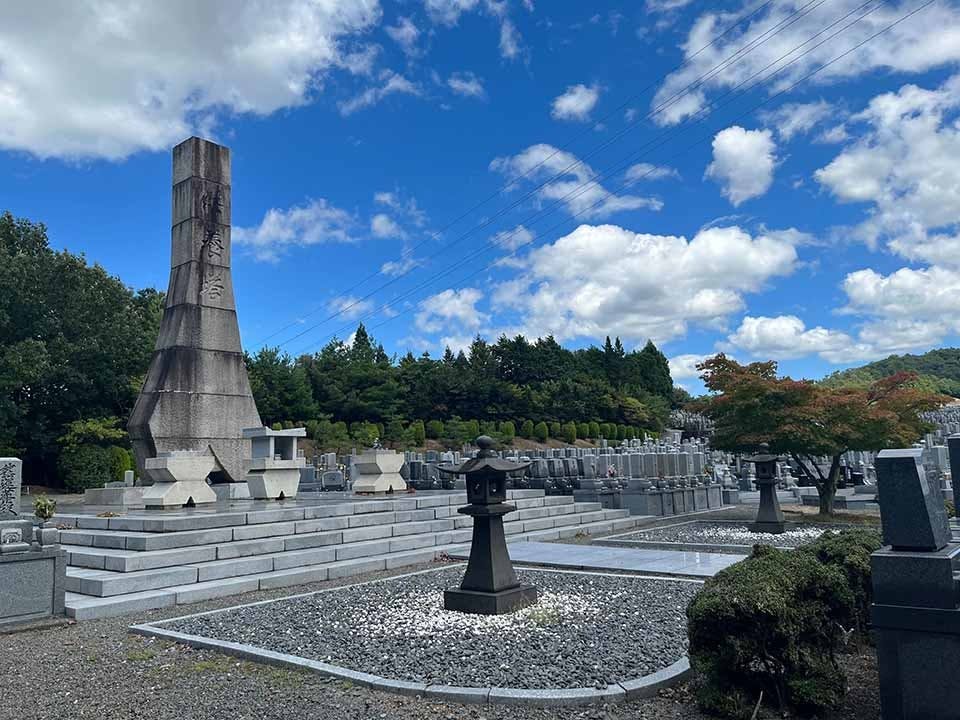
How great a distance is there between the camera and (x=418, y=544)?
37.6 feet

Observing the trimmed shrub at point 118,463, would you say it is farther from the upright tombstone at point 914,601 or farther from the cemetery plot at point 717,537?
the upright tombstone at point 914,601

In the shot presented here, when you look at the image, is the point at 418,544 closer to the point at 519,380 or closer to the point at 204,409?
the point at 204,409

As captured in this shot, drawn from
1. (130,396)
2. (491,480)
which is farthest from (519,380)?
(491,480)

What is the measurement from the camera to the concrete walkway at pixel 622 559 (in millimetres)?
9195

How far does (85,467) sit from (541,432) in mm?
29628

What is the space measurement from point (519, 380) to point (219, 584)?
4972cm

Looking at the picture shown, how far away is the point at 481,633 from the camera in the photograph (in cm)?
598

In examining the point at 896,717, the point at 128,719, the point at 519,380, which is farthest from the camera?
the point at 519,380

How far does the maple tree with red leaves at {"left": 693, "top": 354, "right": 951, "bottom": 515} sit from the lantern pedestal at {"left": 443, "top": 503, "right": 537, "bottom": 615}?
9.33 meters

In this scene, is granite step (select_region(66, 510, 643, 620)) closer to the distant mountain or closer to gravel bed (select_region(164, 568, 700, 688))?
gravel bed (select_region(164, 568, 700, 688))

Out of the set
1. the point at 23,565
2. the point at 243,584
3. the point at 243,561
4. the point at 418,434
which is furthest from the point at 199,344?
the point at 418,434

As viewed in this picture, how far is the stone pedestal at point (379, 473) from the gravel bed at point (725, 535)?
19.9ft

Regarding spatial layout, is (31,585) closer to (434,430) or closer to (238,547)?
(238,547)

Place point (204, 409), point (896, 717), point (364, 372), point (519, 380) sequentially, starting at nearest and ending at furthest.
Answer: point (896, 717), point (204, 409), point (364, 372), point (519, 380)
